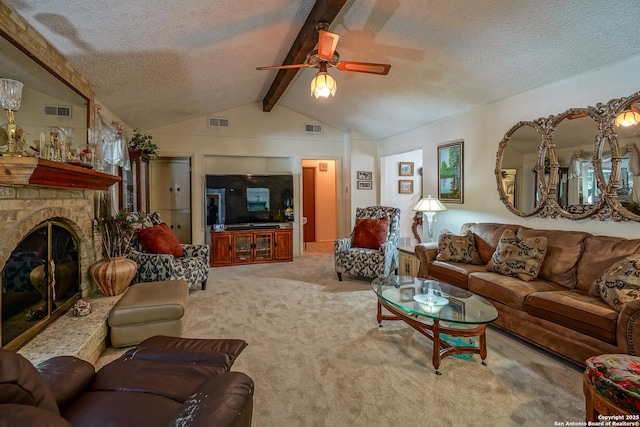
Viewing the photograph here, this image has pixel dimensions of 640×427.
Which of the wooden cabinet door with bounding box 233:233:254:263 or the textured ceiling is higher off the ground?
the textured ceiling

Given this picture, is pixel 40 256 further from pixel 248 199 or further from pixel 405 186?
pixel 405 186

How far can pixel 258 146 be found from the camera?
615cm

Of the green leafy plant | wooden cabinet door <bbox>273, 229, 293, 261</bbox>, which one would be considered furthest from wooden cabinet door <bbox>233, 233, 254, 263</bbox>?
the green leafy plant

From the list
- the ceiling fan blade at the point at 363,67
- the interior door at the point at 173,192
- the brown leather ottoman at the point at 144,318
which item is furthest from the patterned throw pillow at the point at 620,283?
the interior door at the point at 173,192

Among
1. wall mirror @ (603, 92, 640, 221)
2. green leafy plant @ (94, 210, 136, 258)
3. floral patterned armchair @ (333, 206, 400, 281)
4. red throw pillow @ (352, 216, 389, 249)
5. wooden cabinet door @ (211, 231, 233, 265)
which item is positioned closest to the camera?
wall mirror @ (603, 92, 640, 221)

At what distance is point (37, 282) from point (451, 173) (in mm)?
4819

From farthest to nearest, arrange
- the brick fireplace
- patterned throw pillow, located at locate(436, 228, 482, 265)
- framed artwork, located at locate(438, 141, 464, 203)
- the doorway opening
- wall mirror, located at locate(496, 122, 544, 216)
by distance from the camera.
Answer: the doorway opening
framed artwork, located at locate(438, 141, 464, 203)
patterned throw pillow, located at locate(436, 228, 482, 265)
wall mirror, located at locate(496, 122, 544, 216)
the brick fireplace

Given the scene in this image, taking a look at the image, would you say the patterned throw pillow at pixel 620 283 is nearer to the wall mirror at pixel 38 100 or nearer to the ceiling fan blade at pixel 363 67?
the ceiling fan blade at pixel 363 67

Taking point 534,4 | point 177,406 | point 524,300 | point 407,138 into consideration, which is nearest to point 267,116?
point 407,138

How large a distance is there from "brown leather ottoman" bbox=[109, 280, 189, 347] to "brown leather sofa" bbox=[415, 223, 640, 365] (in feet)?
9.08

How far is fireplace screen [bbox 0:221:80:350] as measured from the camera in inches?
76.6

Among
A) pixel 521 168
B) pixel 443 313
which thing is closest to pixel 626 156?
pixel 521 168

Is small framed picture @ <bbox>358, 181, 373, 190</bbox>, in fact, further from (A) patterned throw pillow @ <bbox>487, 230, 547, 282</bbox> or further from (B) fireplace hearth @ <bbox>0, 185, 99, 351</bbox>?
(B) fireplace hearth @ <bbox>0, 185, 99, 351</bbox>

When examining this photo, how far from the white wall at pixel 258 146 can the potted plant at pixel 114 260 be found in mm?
2497
